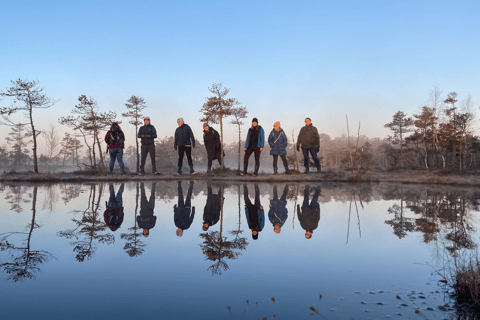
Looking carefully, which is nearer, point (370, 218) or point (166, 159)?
point (370, 218)

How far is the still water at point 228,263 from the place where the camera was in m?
2.46

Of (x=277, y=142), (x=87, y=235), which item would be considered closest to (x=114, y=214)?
(x=87, y=235)

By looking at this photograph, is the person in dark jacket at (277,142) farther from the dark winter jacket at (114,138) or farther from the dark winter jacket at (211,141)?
the dark winter jacket at (114,138)

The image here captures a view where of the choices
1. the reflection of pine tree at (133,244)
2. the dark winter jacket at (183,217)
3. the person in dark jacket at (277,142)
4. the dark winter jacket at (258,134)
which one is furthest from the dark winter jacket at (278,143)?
the reflection of pine tree at (133,244)

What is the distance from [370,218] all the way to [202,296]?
4.80 metres

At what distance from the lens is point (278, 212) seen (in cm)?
702

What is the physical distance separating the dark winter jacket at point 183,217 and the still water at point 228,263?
0.11 feet

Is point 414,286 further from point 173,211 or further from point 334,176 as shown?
point 334,176

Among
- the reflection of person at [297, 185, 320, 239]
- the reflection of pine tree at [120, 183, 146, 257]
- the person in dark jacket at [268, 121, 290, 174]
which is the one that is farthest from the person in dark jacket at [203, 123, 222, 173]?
the reflection of pine tree at [120, 183, 146, 257]

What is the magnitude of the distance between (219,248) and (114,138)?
14.0 meters

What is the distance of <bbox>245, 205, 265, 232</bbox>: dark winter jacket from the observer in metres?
5.53

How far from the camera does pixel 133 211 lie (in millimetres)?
7180

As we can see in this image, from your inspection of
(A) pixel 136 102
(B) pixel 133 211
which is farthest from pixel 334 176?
(A) pixel 136 102

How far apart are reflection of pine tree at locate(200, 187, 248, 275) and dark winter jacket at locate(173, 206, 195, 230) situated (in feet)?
2.63
